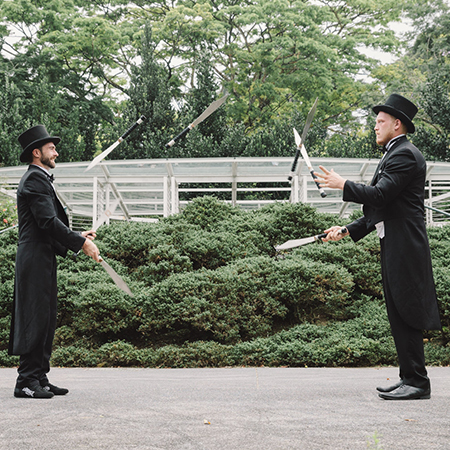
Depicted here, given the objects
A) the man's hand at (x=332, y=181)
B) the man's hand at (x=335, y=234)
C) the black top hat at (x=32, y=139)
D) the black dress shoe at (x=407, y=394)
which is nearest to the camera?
the black dress shoe at (x=407, y=394)

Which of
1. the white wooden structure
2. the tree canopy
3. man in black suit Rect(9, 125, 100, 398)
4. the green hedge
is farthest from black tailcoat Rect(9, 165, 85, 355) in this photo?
the tree canopy

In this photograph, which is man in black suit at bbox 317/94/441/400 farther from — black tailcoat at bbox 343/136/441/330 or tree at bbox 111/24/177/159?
tree at bbox 111/24/177/159

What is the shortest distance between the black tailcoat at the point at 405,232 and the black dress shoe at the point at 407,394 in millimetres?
394

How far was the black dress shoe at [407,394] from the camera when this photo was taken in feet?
10.7

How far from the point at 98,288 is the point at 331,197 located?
38.2 ft

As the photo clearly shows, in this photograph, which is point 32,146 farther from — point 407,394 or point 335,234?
point 407,394

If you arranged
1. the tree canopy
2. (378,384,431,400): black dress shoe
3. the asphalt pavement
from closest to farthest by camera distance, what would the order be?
the asphalt pavement < (378,384,431,400): black dress shoe < the tree canopy

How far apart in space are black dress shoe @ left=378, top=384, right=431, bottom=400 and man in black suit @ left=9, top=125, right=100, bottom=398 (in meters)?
2.20

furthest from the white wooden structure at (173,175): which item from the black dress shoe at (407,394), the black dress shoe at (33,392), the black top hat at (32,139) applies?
the black dress shoe at (407,394)

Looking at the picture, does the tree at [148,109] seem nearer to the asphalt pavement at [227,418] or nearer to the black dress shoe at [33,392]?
the asphalt pavement at [227,418]

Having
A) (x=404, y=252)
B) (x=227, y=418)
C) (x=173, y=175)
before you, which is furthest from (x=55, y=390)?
(x=173, y=175)

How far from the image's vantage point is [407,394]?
3.28m

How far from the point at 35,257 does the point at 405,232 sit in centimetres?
265

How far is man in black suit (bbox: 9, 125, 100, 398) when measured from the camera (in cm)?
375
